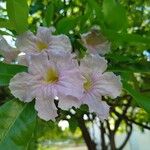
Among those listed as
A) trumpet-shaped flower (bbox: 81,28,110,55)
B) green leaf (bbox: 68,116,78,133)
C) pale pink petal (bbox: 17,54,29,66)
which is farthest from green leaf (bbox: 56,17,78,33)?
green leaf (bbox: 68,116,78,133)

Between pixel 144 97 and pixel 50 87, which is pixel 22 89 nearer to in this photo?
pixel 50 87

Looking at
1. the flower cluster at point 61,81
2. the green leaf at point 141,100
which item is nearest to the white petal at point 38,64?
the flower cluster at point 61,81

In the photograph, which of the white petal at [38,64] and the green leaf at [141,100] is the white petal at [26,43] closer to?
the white petal at [38,64]

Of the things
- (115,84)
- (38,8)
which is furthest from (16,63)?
(38,8)

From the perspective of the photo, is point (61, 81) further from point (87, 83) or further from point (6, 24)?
point (6, 24)

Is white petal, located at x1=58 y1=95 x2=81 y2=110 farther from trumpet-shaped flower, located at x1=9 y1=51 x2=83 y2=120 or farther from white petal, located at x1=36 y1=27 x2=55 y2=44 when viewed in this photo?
white petal, located at x1=36 y1=27 x2=55 y2=44

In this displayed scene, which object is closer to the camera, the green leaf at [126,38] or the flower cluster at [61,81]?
the flower cluster at [61,81]

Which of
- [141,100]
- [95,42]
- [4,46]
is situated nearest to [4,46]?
[4,46]
